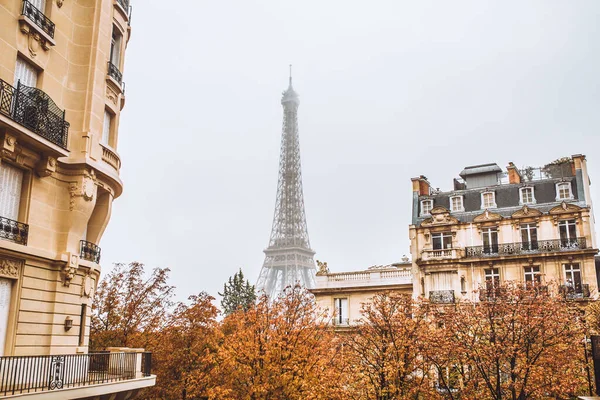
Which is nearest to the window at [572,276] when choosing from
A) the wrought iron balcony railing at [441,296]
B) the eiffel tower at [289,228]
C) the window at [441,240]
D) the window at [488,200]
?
the window at [488,200]

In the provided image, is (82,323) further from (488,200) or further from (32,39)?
(488,200)

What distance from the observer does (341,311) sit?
44438 millimetres

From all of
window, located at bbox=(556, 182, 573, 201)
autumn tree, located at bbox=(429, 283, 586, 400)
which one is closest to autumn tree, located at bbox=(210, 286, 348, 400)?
autumn tree, located at bbox=(429, 283, 586, 400)

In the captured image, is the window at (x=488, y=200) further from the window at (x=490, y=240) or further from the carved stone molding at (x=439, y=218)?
the carved stone molding at (x=439, y=218)

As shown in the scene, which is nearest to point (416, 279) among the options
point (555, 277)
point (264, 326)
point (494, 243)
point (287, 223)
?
point (494, 243)

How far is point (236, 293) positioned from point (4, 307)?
58633 mm

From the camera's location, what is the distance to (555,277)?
124 ft

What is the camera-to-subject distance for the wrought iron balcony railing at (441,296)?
40625 millimetres

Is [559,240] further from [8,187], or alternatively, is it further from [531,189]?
[8,187]

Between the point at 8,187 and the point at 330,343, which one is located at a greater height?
the point at 8,187

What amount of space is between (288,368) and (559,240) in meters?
22.1

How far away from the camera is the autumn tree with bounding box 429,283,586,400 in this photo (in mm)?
25453

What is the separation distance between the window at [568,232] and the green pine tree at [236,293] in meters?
42.9

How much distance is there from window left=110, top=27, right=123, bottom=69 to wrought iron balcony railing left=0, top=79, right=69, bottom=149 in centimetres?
454
